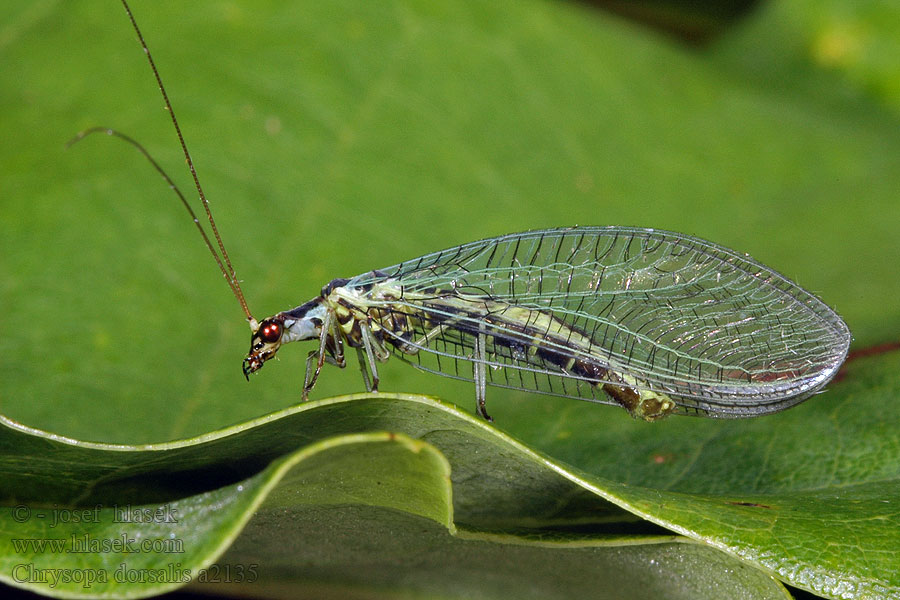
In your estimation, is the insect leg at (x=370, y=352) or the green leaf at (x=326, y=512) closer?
the green leaf at (x=326, y=512)

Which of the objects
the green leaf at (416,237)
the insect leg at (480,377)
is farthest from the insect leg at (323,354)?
the insect leg at (480,377)

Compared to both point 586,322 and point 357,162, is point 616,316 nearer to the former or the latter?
point 586,322

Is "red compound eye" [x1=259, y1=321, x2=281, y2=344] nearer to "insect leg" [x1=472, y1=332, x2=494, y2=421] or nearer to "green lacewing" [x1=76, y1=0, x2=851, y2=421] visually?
"green lacewing" [x1=76, y1=0, x2=851, y2=421]

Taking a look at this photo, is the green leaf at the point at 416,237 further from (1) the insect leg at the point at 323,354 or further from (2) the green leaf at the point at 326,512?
(1) the insect leg at the point at 323,354

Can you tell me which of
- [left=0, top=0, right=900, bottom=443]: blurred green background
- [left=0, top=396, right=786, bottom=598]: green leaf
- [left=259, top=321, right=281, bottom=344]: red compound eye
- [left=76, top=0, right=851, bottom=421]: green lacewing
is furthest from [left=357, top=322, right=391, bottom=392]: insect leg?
[left=0, top=396, right=786, bottom=598]: green leaf

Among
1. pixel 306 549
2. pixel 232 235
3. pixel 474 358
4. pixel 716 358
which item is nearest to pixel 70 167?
pixel 232 235

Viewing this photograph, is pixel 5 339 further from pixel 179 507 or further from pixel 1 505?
pixel 179 507

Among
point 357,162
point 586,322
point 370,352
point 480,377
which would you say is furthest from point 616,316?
point 357,162
